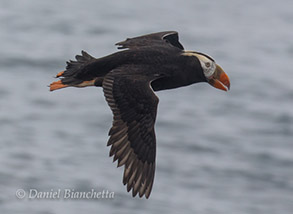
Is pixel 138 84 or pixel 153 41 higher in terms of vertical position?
pixel 153 41

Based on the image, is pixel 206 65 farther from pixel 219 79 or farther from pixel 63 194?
pixel 63 194

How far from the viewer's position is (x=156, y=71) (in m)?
8.19

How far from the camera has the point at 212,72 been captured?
8500 millimetres

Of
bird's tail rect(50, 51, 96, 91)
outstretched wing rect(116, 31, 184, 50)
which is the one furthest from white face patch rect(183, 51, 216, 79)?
bird's tail rect(50, 51, 96, 91)

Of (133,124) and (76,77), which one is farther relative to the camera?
(76,77)

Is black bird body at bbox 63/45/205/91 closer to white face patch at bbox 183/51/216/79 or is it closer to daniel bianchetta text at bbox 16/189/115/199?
white face patch at bbox 183/51/216/79

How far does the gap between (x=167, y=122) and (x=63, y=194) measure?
361 centimetres

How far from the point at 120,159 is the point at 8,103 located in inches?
427

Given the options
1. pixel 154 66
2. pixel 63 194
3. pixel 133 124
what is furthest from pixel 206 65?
pixel 63 194

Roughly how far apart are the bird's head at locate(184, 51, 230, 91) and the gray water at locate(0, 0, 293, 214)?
6.74 meters

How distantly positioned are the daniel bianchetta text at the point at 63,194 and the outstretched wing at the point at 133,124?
7.03 meters

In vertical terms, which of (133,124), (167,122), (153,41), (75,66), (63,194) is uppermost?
(167,122)

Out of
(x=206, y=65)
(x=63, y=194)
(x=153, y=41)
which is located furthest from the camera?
(x=63, y=194)

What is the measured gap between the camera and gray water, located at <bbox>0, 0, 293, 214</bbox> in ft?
51.2
